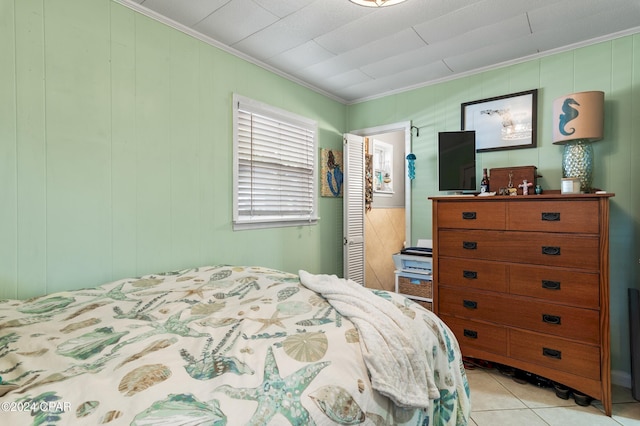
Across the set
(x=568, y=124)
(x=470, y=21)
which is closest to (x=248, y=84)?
(x=470, y=21)

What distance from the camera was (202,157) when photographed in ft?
7.60

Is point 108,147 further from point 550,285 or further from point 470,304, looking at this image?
point 550,285

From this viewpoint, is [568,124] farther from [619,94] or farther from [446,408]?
[446,408]

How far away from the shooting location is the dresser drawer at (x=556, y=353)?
1929 millimetres

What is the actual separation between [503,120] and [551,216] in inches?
41.3

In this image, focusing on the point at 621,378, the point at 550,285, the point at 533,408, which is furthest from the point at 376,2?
the point at 621,378

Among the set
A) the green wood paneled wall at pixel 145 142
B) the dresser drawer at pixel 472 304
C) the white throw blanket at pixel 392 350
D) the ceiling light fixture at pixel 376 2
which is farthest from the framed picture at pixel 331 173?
the white throw blanket at pixel 392 350

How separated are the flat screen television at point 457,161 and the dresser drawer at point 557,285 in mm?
823

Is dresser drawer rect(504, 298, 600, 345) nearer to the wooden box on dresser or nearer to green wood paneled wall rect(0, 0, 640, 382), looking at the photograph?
the wooden box on dresser

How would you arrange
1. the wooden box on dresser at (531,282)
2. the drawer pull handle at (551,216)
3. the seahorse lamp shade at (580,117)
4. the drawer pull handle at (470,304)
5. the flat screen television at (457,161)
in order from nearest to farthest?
the wooden box on dresser at (531,282) → the drawer pull handle at (551,216) → the seahorse lamp shade at (580,117) → the drawer pull handle at (470,304) → the flat screen television at (457,161)

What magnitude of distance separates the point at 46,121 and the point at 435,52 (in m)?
→ 2.63

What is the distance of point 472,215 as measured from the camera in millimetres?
2367

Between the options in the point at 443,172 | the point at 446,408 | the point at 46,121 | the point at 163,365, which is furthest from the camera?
the point at 443,172

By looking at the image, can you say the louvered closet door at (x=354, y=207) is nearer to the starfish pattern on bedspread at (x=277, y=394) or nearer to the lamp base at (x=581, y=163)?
the lamp base at (x=581, y=163)
